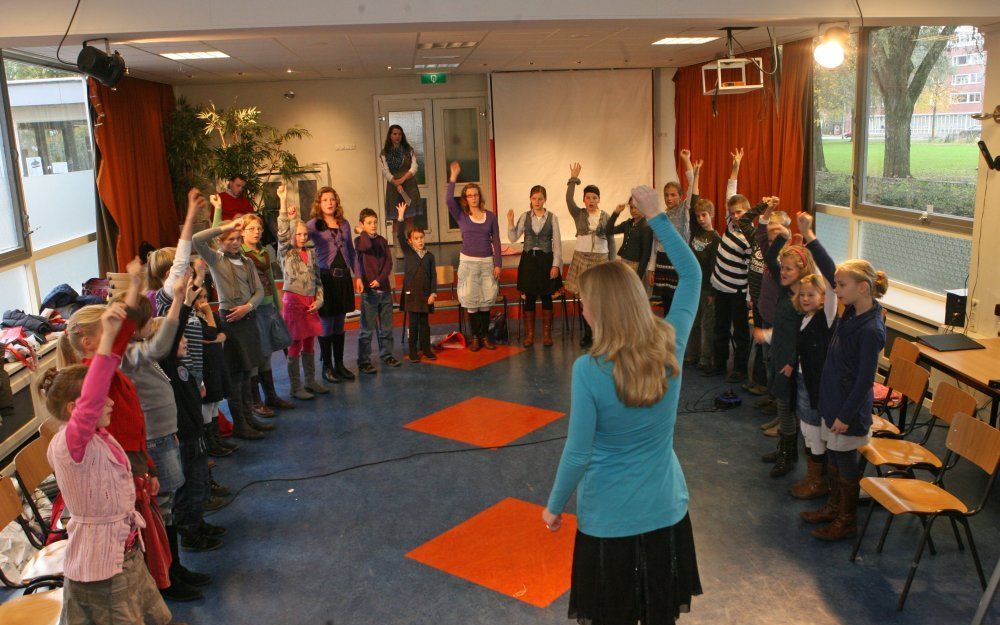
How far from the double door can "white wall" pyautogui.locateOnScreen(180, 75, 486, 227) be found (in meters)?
0.15

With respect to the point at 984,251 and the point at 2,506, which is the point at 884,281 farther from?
the point at 2,506

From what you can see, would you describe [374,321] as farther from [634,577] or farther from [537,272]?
[634,577]

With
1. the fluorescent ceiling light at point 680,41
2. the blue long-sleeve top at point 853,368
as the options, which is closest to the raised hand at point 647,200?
the blue long-sleeve top at point 853,368

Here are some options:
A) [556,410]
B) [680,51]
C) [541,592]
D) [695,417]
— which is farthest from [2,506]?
[680,51]

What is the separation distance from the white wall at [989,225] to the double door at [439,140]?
766cm

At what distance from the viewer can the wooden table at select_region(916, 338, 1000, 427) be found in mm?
4574

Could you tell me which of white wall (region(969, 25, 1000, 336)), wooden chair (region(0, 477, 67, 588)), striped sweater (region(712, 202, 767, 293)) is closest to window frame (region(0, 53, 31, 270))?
wooden chair (region(0, 477, 67, 588))

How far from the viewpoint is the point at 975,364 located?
192 inches

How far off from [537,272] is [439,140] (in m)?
4.98

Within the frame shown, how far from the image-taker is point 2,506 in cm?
335

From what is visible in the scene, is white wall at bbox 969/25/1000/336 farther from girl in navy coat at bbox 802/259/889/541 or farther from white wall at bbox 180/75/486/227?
white wall at bbox 180/75/486/227

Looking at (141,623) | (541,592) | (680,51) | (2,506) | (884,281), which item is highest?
(680,51)

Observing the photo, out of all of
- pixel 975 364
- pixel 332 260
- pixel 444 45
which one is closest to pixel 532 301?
pixel 332 260

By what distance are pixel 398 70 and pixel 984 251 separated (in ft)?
25.7
